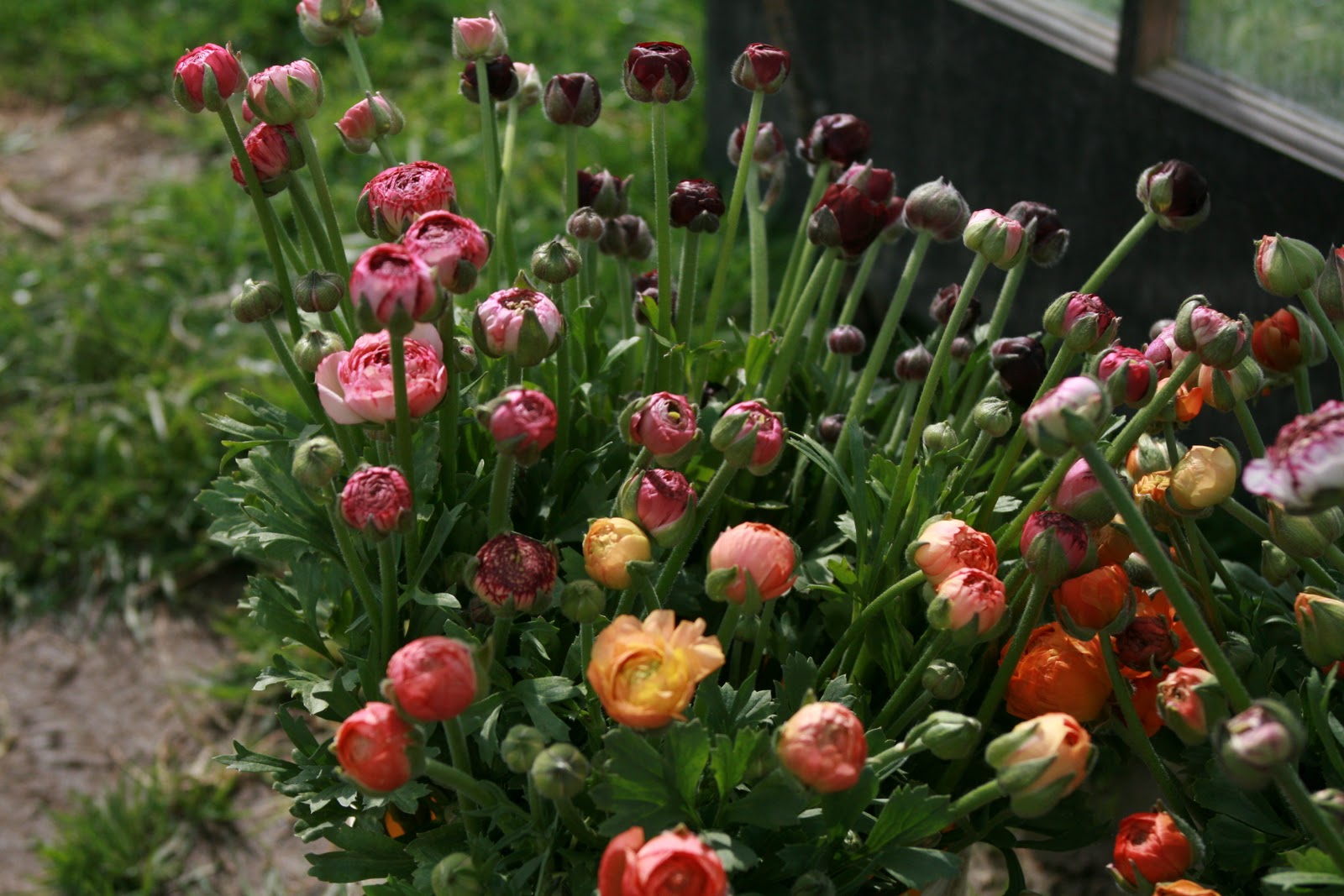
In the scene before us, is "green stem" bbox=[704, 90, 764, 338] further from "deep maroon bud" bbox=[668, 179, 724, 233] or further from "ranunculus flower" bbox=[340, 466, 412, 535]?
"ranunculus flower" bbox=[340, 466, 412, 535]

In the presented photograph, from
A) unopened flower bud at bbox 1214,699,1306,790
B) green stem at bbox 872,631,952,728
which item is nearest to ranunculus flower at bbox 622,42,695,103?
green stem at bbox 872,631,952,728

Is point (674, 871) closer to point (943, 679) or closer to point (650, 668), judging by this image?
point (650, 668)

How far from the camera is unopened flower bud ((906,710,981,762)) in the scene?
2.08 feet

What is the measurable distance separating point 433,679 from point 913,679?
289 millimetres

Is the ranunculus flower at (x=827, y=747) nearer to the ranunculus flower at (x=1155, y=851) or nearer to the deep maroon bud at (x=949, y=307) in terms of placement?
the ranunculus flower at (x=1155, y=851)

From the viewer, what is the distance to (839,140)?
0.94 meters

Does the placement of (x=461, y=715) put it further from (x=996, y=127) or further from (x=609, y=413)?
(x=996, y=127)

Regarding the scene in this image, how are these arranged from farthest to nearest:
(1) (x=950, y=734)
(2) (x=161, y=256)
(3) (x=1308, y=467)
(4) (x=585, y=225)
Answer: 1. (2) (x=161, y=256)
2. (4) (x=585, y=225)
3. (1) (x=950, y=734)
4. (3) (x=1308, y=467)

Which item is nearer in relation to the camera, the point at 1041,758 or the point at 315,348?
the point at 1041,758

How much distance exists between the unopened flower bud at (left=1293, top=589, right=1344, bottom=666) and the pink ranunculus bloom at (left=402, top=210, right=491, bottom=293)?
449mm

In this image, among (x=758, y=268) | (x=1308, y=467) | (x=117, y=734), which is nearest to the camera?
(x=1308, y=467)

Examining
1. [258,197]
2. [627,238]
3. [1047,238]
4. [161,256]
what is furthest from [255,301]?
[161,256]

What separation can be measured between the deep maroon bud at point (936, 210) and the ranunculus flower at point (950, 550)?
23 centimetres

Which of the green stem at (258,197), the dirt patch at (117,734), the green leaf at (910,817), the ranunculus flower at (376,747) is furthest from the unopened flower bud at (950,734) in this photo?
the dirt patch at (117,734)
